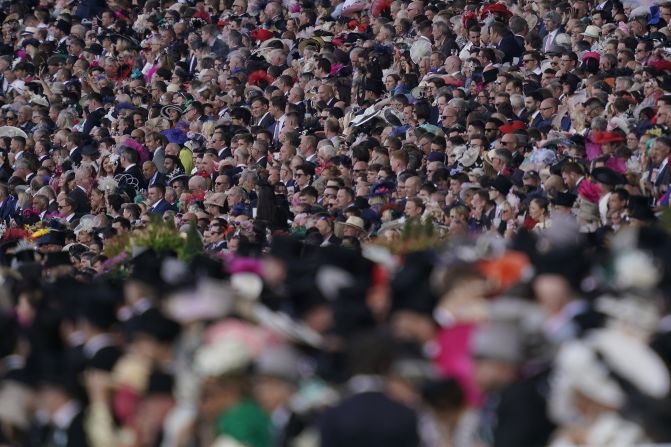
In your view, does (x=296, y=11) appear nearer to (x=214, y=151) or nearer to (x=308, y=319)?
(x=214, y=151)

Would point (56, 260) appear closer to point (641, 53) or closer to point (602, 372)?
point (641, 53)

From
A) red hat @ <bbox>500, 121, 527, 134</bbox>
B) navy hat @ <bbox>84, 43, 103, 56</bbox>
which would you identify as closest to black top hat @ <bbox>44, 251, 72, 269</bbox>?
red hat @ <bbox>500, 121, 527, 134</bbox>

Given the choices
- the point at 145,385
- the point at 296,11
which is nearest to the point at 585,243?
the point at 145,385

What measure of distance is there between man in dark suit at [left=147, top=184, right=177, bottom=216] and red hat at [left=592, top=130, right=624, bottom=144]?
21.4 ft

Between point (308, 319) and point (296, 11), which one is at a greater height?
point (308, 319)

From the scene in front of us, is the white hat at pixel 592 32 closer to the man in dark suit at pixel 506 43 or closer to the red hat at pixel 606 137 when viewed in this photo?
the man in dark suit at pixel 506 43

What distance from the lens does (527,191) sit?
19984 mm

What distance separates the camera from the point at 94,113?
1212 inches

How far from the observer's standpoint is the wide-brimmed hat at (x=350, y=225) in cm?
2055

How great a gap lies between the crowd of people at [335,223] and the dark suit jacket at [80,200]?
0.17 ft

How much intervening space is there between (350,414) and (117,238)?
11165mm

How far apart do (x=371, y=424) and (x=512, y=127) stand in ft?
38.7

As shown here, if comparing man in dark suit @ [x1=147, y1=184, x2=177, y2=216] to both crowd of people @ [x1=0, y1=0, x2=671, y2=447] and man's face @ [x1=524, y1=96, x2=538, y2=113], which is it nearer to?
crowd of people @ [x1=0, y1=0, x2=671, y2=447]

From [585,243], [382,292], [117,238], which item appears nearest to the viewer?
[382,292]
